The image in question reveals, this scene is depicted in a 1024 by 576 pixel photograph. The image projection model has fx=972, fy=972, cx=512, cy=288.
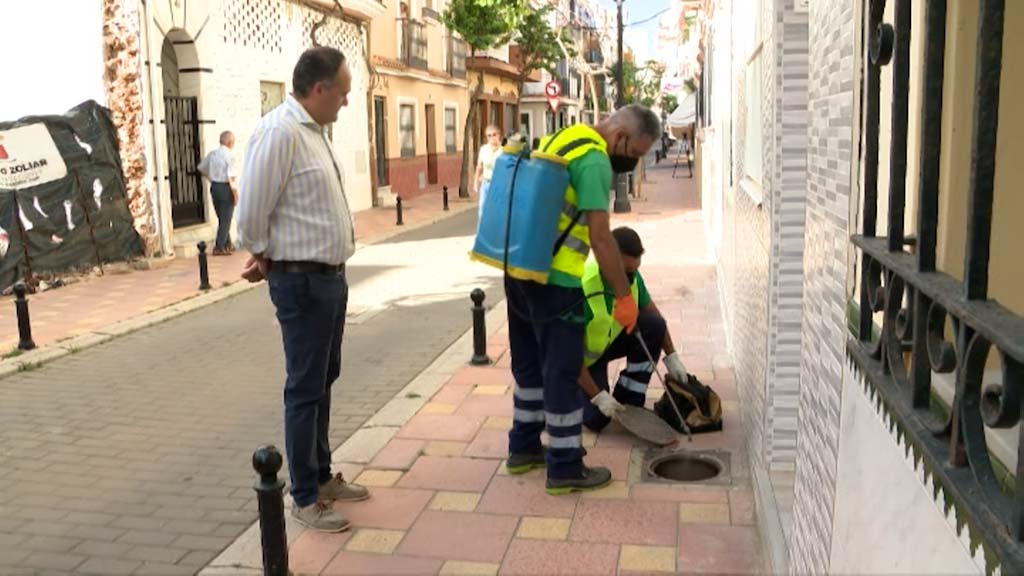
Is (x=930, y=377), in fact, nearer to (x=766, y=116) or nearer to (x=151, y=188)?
(x=766, y=116)

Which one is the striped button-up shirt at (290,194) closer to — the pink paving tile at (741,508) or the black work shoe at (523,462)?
the black work shoe at (523,462)

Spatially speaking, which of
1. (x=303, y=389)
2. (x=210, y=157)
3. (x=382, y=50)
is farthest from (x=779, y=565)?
(x=382, y=50)

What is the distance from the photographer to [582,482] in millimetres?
4500

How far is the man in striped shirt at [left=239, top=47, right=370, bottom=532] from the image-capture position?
3.95 meters

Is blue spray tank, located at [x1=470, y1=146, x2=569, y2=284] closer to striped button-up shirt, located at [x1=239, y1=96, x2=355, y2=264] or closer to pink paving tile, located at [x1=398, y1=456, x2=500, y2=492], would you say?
striped button-up shirt, located at [x1=239, y1=96, x2=355, y2=264]

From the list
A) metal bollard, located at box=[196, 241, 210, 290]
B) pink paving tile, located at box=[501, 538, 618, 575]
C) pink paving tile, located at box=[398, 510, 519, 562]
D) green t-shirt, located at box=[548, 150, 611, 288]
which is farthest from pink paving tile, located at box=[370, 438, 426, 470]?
metal bollard, located at box=[196, 241, 210, 290]

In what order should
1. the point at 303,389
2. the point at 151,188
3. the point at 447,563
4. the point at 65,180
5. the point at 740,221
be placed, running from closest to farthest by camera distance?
the point at 447,563 < the point at 303,389 < the point at 740,221 < the point at 65,180 < the point at 151,188

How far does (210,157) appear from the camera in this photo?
13930 millimetres

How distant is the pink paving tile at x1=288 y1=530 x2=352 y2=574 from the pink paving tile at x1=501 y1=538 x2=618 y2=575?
718 millimetres

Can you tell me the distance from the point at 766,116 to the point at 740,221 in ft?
5.84

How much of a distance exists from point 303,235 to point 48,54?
10143 millimetres

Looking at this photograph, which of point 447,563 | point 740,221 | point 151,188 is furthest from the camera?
point 151,188

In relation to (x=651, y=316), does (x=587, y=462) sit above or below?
below

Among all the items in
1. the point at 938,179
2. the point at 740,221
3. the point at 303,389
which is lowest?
the point at 303,389
